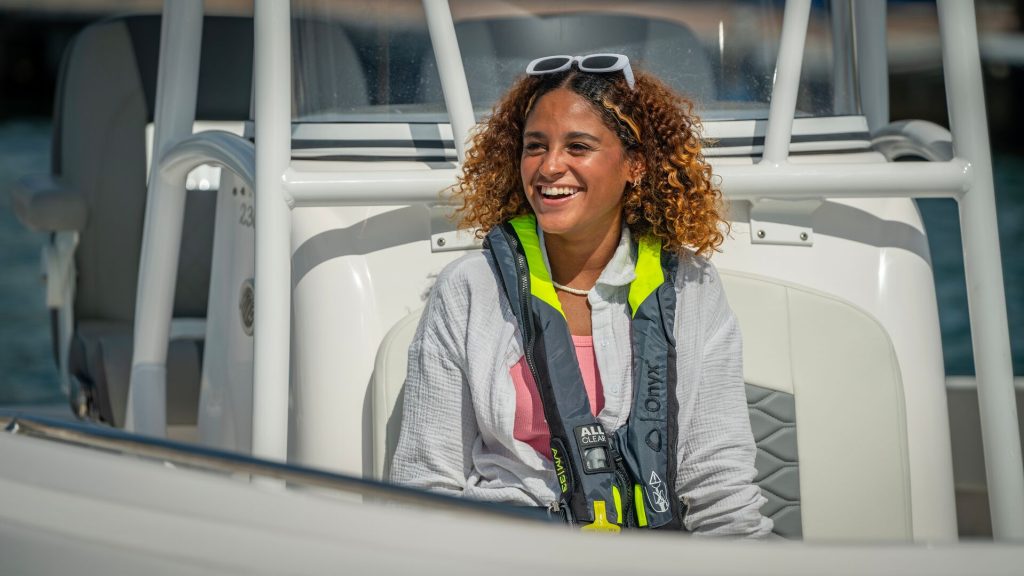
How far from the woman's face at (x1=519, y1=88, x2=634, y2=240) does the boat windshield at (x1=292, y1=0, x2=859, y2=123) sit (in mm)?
382

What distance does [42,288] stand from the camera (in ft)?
22.0

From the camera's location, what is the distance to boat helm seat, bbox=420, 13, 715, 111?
2.11m

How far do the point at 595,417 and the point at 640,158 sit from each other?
0.39m

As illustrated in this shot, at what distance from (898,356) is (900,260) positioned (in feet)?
0.51

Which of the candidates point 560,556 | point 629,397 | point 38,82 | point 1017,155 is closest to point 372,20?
point 629,397

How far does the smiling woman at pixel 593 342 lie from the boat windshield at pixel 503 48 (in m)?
0.32

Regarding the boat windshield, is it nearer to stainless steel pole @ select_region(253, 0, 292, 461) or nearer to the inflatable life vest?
stainless steel pole @ select_region(253, 0, 292, 461)

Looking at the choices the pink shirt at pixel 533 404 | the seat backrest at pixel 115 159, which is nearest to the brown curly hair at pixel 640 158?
the pink shirt at pixel 533 404

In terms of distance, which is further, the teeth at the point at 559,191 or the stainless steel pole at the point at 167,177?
the stainless steel pole at the point at 167,177

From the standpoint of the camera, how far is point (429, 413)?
1.68 m

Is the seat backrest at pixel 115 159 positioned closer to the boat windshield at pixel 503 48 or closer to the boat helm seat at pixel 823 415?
the boat windshield at pixel 503 48

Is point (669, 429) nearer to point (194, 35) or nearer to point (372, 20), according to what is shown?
point (372, 20)

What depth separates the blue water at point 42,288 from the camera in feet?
34.0

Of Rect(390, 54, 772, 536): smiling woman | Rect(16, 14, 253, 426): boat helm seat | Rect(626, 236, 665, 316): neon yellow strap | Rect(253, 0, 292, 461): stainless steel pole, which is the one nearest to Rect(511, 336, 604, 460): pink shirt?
Rect(390, 54, 772, 536): smiling woman
